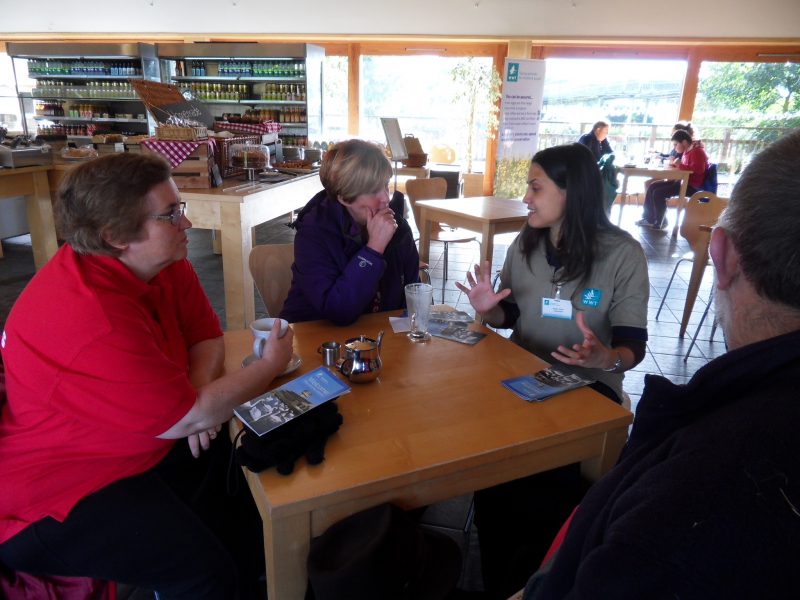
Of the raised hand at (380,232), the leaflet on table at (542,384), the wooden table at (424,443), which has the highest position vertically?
the raised hand at (380,232)

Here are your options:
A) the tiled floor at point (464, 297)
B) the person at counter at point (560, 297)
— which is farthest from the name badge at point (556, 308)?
the tiled floor at point (464, 297)

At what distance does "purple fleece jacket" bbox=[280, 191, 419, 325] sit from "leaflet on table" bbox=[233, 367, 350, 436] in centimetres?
48

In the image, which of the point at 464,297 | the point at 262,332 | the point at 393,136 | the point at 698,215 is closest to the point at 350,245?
the point at 262,332

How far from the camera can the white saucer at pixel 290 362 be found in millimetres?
1349

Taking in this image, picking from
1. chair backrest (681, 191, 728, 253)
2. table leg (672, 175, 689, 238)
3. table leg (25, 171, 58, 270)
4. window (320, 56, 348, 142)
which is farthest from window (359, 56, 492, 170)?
table leg (25, 171, 58, 270)

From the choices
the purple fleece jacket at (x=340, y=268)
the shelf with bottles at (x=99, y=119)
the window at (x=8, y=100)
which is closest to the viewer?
the purple fleece jacket at (x=340, y=268)

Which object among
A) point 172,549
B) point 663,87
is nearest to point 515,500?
point 172,549

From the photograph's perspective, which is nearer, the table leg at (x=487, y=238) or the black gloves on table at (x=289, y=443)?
the black gloves on table at (x=289, y=443)

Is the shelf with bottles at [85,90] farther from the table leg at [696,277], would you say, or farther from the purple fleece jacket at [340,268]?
the table leg at [696,277]

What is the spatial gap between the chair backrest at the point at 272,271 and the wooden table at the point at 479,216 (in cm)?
158

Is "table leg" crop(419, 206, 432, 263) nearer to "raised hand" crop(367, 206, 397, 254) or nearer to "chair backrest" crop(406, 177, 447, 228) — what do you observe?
"chair backrest" crop(406, 177, 447, 228)

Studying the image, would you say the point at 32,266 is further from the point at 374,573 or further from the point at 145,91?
the point at 374,573

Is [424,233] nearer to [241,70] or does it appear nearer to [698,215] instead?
[698,215]

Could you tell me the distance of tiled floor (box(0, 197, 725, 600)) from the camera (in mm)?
2021
